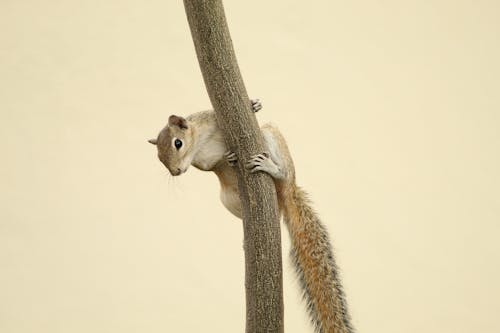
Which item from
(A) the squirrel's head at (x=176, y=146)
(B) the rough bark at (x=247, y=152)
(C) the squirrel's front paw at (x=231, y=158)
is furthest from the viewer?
(A) the squirrel's head at (x=176, y=146)

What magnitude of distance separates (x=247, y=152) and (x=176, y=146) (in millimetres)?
256

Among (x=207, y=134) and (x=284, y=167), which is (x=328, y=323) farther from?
(x=207, y=134)

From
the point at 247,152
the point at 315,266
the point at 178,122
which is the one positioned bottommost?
the point at 315,266

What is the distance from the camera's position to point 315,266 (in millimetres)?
1741

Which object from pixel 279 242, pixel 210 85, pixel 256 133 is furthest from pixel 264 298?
pixel 210 85

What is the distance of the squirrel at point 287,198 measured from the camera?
1.68 metres

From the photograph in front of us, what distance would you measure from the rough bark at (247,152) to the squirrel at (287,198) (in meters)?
0.11

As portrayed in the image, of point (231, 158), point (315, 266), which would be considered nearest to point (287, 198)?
point (315, 266)

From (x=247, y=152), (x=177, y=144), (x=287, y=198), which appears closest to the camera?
(x=247, y=152)

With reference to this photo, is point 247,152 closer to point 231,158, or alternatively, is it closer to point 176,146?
point 231,158

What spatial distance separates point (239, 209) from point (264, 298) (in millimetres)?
360

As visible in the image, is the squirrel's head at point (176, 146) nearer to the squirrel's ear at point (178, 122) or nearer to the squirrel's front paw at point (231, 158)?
the squirrel's ear at point (178, 122)

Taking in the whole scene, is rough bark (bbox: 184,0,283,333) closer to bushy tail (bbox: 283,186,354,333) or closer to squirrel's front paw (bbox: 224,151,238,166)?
squirrel's front paw (bbox: 224,151,238,166)

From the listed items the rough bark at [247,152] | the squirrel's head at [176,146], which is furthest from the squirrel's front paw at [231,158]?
the squirrel's head at [176,146]
